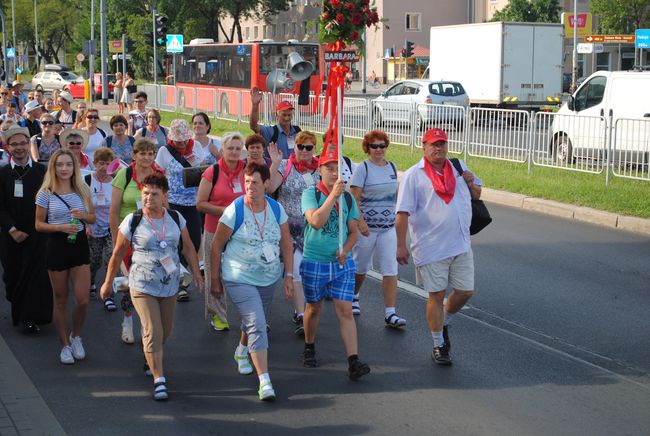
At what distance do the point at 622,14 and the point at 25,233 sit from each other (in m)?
59.3

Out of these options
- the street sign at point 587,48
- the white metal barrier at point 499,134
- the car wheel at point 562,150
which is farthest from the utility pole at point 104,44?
the car wheel at point 562,150

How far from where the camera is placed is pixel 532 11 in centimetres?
6862

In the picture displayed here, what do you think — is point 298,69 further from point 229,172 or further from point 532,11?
point 532,11

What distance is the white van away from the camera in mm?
16047

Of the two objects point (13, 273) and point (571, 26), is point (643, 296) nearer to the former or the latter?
point (13, 273)

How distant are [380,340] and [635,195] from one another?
27.3 ft

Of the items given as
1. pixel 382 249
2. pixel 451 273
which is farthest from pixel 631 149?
pixel 451 273

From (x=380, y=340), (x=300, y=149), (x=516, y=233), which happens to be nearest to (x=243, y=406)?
(x=380, y=340)

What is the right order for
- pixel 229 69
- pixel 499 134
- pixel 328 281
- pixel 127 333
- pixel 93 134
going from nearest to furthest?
pixel 328 281 < pixel 127 333 < pixel 93 134 < pixel 499 134 < pixel 229 69

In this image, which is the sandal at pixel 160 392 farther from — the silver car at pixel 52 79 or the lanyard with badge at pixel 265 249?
the silver car at pixel 52 79

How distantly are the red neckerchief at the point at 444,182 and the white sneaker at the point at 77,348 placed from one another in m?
2.92

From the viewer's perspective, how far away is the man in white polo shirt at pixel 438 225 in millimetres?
7258

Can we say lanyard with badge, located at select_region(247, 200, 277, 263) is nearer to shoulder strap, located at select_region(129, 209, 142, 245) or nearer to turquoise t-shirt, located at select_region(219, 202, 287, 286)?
turquoise t-shirt, located at select_region(219, 202, 287, 286)

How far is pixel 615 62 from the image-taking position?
73188 mm
